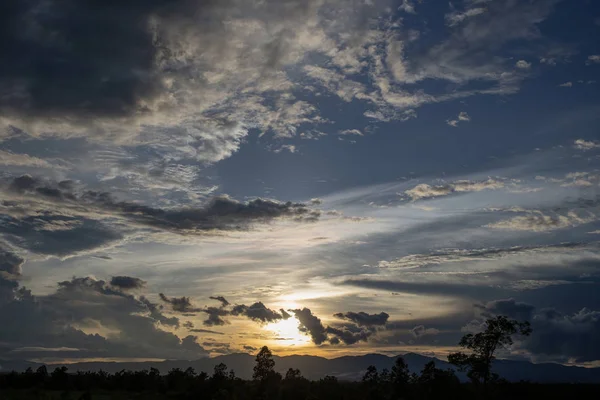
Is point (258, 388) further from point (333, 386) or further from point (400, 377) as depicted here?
point (400, 377)

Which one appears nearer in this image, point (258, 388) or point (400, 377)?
point (258, 388)

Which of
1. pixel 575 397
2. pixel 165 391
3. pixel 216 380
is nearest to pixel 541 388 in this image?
pixel 575 397

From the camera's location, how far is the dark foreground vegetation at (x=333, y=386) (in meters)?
121

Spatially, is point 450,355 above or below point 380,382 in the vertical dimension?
above

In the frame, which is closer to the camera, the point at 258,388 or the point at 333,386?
the point at 258,388

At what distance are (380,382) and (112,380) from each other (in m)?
89.2

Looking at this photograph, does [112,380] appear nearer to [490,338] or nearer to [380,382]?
[380,382]

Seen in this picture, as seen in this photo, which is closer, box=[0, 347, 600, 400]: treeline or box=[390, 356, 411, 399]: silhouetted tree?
box=[0, 347, 600, 400]: treeline

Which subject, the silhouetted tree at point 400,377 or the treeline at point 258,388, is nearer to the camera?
the treeline at point 258,388

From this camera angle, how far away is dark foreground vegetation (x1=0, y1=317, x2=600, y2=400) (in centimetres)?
12100

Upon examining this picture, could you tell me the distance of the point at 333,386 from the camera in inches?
6909

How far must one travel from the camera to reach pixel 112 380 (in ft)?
571

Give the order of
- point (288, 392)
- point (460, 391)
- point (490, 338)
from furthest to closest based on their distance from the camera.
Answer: point (288, 392), point (460, 391), point (490, 338)

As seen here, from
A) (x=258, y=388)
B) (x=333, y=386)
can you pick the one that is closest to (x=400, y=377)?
(x=333, y=386)
